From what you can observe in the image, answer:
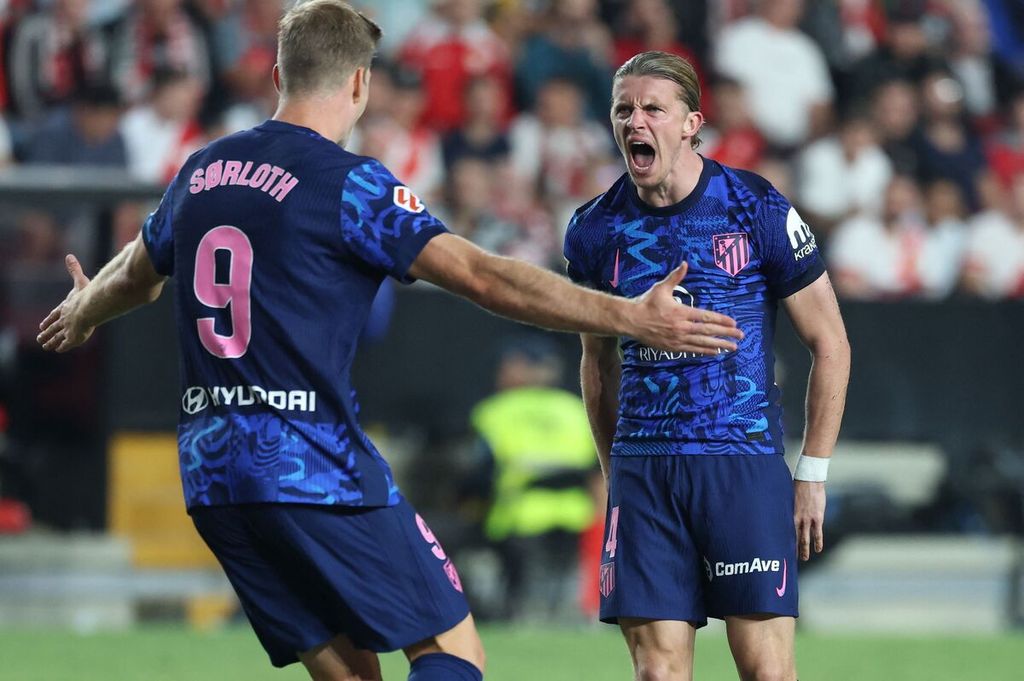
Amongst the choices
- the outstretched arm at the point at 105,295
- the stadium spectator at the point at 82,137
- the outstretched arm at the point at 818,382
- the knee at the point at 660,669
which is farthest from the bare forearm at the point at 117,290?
the stadium spectator at the point at 82,137

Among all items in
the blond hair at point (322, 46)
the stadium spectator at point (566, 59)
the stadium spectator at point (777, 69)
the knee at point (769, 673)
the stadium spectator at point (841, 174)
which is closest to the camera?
the blond hair at point (322, 46)

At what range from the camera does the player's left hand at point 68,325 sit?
5055mm

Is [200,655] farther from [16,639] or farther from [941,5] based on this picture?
[941,5]

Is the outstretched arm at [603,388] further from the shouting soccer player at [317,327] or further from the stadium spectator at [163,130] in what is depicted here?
the stadium spectator at [163,130]

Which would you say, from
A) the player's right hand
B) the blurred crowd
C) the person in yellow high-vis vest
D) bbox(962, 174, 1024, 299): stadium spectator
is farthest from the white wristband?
bbox(962, 174, 1024, 299): stadium spectator

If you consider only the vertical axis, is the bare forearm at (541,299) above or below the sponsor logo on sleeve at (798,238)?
below

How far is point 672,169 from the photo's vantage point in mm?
5344

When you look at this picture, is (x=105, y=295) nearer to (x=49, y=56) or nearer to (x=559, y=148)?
(x=49, y=56)

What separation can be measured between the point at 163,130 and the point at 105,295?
23.9 ft

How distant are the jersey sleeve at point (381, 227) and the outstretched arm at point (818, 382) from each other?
4.92 feet

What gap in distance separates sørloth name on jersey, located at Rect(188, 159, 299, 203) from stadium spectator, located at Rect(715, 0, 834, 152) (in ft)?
32.2

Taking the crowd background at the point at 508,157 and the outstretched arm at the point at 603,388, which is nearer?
the outstretched arm at the point at 603,388

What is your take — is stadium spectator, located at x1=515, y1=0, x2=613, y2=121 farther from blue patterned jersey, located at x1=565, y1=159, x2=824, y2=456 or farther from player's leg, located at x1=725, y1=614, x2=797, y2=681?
player's leg, located at x1=725, y1=614, x2=797, y2=681

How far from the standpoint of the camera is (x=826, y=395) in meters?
5.37
